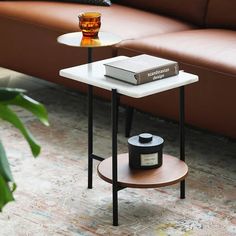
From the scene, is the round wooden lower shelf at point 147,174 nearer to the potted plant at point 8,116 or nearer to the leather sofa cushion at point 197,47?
the leather sofa cushion at point 197,47

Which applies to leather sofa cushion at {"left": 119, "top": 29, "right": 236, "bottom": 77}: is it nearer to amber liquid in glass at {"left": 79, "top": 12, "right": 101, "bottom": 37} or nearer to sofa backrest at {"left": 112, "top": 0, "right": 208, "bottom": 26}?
sofa backrest at {"left": 112, "top": 0, "right": 208, "bottom": 26}

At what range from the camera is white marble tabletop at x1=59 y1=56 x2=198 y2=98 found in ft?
7.20

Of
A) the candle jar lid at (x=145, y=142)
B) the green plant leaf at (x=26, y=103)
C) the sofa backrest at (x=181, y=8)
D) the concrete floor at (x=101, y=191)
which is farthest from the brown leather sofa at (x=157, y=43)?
the green plant leaf at (x=26, y=103)

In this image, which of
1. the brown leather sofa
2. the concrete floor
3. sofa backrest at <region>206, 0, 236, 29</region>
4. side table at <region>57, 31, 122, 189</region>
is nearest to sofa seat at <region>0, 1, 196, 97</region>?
the brown leather sofa

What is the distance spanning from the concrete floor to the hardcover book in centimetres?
45

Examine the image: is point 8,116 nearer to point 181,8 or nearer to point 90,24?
point 90,24

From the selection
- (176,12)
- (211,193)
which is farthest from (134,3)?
(211,193)

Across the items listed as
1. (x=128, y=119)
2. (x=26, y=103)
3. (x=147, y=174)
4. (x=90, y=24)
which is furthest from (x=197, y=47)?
(x=26, y=103)

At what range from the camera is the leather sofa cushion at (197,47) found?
2668 millimetres

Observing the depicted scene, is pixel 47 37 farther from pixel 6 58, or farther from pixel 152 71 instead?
pixel 152 71

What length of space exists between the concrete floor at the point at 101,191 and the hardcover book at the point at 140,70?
1.47 feet

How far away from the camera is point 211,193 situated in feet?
8.36

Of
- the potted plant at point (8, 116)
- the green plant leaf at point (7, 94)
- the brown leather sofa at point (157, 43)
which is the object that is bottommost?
the brown leather sofa at point (157, 43)

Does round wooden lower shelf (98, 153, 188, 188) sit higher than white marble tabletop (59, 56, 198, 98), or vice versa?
white marble tabletop (59, 56, 198, 98)
